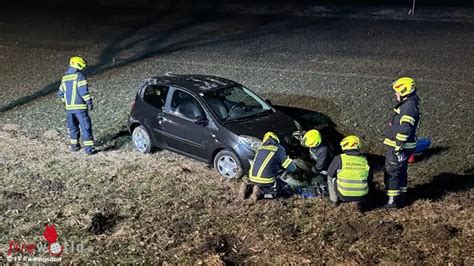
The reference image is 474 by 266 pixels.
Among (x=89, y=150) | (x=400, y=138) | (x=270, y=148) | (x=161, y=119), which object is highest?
(x=400, y=138)

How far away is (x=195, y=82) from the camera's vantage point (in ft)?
35.5

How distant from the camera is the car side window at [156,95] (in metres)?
10.9

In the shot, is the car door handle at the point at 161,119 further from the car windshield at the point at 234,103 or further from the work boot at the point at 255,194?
the work boot at the point at 255,194

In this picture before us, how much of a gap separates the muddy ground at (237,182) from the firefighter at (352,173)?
385 mm

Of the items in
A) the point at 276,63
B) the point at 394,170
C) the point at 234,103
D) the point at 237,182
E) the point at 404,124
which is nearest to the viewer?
the point at 404,124

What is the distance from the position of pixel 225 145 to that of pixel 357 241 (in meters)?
3.15

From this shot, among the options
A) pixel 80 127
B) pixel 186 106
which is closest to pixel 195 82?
pixel 186 106

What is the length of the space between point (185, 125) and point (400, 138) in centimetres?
407

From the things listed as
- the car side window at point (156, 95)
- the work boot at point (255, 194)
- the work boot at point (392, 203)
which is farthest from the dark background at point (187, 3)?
the work boot at point (255, 194)

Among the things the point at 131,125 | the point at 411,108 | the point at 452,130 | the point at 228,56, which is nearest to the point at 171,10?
the point at 228,56

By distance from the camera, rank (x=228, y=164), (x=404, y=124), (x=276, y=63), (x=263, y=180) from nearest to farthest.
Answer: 1. (x=404, y=124)
2. (x=263, y=180)
3. (x=228, y=164)
4. (x=276, y=63)

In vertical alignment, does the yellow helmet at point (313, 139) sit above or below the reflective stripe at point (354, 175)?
above

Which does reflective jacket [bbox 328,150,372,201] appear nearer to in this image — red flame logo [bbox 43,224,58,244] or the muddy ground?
the muddy ground

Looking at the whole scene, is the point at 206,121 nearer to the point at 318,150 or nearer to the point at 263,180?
the point at 263,180
